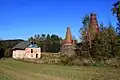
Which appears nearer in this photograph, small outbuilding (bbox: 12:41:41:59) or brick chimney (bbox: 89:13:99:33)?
brick chimney (bbox: 89:13:99:33)

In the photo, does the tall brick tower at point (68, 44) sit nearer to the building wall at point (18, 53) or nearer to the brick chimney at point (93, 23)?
the brick chimney at point (93, 23)

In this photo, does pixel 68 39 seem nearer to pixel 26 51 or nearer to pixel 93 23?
pixel 93 23

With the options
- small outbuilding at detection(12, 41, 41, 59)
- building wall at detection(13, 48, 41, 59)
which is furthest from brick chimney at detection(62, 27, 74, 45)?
building wall at detection(13, 48, 41, 59)

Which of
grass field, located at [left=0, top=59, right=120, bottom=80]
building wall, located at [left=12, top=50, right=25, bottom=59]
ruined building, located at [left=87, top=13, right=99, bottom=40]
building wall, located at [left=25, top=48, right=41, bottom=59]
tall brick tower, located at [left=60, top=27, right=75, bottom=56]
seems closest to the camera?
grass field, located at [left=0, top=59, right=120, bottom=80]

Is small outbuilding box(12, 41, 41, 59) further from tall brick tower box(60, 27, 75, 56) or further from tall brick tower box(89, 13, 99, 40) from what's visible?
tall brick tower box(89, 13, 99, 40)

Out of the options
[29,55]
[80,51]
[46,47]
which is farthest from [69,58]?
[46,47]

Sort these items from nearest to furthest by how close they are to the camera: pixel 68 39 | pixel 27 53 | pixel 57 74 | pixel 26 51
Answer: pixel 57 74 < pixel 68 39 < pixel 27 53 < pixel 26 51

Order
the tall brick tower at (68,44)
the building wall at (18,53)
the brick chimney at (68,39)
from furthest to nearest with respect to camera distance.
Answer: the building wall at (18,53), the brick chimney at (68,39), the tall brick tower at (68,44)

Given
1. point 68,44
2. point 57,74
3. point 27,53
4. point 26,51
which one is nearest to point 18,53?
point 26,51

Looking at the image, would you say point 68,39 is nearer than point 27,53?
Yes

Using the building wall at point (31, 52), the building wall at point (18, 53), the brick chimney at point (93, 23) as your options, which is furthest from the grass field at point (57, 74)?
the building wall at point (18, 53)

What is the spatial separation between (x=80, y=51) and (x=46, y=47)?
44421 millimetres

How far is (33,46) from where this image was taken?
82312 mm

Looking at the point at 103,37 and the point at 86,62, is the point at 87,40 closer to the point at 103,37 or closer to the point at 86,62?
the point at 103,37
